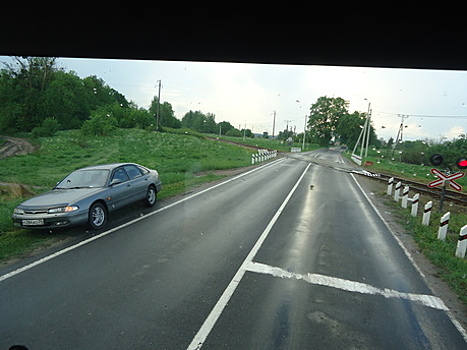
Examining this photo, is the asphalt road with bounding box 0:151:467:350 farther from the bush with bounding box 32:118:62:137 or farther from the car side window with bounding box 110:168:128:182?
the bush with bounding box 32:118:62:137

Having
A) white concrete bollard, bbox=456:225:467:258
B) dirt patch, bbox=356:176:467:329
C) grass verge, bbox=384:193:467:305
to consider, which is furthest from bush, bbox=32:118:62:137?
white concrete bollard, bbox=456:225:467:258

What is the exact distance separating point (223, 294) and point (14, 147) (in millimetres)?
18506

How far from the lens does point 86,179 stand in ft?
24.5

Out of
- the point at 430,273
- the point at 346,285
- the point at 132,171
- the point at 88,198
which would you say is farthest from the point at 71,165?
the point at 430,273

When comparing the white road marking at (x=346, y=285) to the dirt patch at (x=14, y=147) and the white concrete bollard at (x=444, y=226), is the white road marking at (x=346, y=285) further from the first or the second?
the dirt patch at (x=14, y=147)

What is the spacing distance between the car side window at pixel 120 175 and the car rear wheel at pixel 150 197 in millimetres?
1087

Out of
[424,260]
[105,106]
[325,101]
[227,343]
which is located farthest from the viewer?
[325,101]

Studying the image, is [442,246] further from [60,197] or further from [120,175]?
[60,197]

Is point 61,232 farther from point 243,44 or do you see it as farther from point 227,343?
point 243,44

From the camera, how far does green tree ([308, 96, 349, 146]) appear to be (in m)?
77.4

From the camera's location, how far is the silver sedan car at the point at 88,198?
19.5ft

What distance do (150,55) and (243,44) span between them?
2109 millimetres

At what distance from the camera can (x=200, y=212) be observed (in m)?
8.83

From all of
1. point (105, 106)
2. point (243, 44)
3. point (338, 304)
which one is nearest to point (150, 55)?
point (243, 44)
